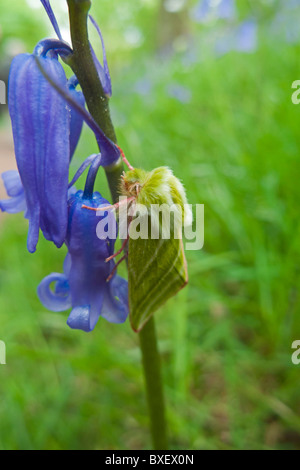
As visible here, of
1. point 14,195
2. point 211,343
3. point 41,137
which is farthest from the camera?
point 211,343

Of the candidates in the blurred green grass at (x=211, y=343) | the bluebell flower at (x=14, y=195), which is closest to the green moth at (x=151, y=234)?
the bluebell flower at (x=14, y=195)

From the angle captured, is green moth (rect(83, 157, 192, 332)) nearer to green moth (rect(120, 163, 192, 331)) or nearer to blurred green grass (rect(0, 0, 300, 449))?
green moth (rect(120, 163, 192, 331))

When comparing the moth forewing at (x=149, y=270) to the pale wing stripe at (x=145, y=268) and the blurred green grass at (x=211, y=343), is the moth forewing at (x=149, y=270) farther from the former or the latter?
the blurred green grass at (x=211, y=343)

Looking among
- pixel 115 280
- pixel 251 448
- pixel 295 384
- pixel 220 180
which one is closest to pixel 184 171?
pixel 220 180

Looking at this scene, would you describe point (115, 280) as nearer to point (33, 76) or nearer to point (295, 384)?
point (33, 76)

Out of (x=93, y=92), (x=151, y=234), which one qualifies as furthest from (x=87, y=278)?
(x=93, y=92)

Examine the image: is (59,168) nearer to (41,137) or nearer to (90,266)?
(41,137)

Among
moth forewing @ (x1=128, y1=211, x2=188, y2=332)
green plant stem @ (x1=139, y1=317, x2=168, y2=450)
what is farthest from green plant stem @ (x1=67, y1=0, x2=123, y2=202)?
green plant stem @ (x1=139, y1=317, x2=168, y2=450)
